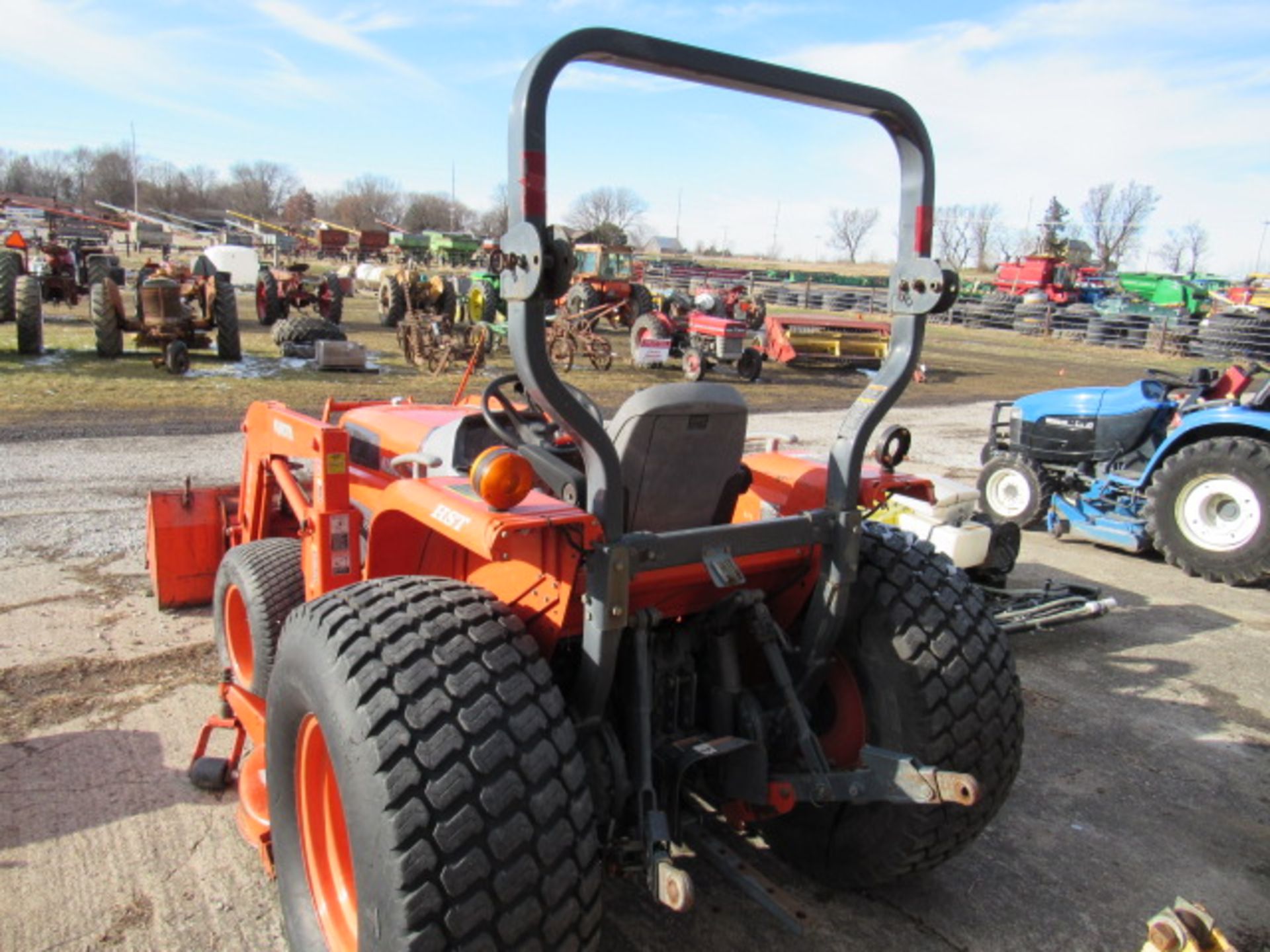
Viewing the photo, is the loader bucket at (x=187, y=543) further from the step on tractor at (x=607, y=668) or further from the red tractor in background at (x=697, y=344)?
the red tractor in background at (x=697, y=344)

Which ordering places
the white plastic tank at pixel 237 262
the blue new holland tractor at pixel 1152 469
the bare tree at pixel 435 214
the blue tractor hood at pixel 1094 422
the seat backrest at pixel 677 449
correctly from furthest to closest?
the bare tree at pixel 435 214
the white plastic tank at pixel 237 262
the blue tractor hood at pixel 1094 422
the blue new holland tractor at pixel 1152 469
the seat backrest at pixel 677 449

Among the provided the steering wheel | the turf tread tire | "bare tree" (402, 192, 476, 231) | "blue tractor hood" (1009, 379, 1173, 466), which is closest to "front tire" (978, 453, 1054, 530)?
"blue tractor hood" (1009, 379, 1173, 466)

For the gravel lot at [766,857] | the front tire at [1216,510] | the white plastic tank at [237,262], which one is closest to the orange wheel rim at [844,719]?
the gravel lot at [766,857]

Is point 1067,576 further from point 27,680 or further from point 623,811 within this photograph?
point 27,680

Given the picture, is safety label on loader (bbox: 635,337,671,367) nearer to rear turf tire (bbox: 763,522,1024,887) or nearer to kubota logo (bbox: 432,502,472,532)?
rear turf tire (bbox: 763,522,1024,887)

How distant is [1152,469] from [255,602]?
19.2ft

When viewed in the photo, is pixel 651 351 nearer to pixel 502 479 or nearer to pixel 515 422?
pixel 515 422

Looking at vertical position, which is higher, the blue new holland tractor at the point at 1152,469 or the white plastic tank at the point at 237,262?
the white plastic tank at the point at 237,262

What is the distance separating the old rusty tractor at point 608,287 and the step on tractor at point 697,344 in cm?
225

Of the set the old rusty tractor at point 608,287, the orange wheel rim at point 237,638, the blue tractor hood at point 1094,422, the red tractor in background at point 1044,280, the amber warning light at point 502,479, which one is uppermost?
the red tractor in background at point 1044,280

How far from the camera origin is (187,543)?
4.39 metres

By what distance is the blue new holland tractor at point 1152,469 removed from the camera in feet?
19.7

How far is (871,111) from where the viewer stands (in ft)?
7.43

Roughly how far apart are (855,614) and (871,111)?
1281 mm
